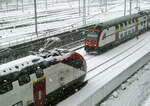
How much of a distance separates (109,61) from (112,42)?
4.81 metres

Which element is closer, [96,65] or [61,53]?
[61,53]

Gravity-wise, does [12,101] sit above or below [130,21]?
below

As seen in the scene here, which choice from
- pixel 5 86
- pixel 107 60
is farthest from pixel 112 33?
pixel 5 86

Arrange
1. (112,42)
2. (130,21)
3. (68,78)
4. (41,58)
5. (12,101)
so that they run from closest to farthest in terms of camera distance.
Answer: (12,101)
(41,58)
(68,78)
(112,42)
(130,21)

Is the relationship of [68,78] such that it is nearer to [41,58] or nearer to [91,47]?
[41,58]

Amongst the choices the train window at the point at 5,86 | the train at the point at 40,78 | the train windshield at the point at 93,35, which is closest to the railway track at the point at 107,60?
the train windshield at the point at 93,35

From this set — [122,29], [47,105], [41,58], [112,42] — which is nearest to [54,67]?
[41,58]

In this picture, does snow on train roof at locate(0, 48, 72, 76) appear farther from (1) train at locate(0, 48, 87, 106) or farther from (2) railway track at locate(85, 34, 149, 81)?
(2) railway track at locate(85, 34, 149, 81)

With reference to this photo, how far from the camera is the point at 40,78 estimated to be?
12.4 metres

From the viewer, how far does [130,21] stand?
1277 inches

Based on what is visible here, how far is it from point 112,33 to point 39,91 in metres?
17.5

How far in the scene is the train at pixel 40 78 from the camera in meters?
10.9

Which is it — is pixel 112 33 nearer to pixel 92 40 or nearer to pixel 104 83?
pixel 92 40

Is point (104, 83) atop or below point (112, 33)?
below
